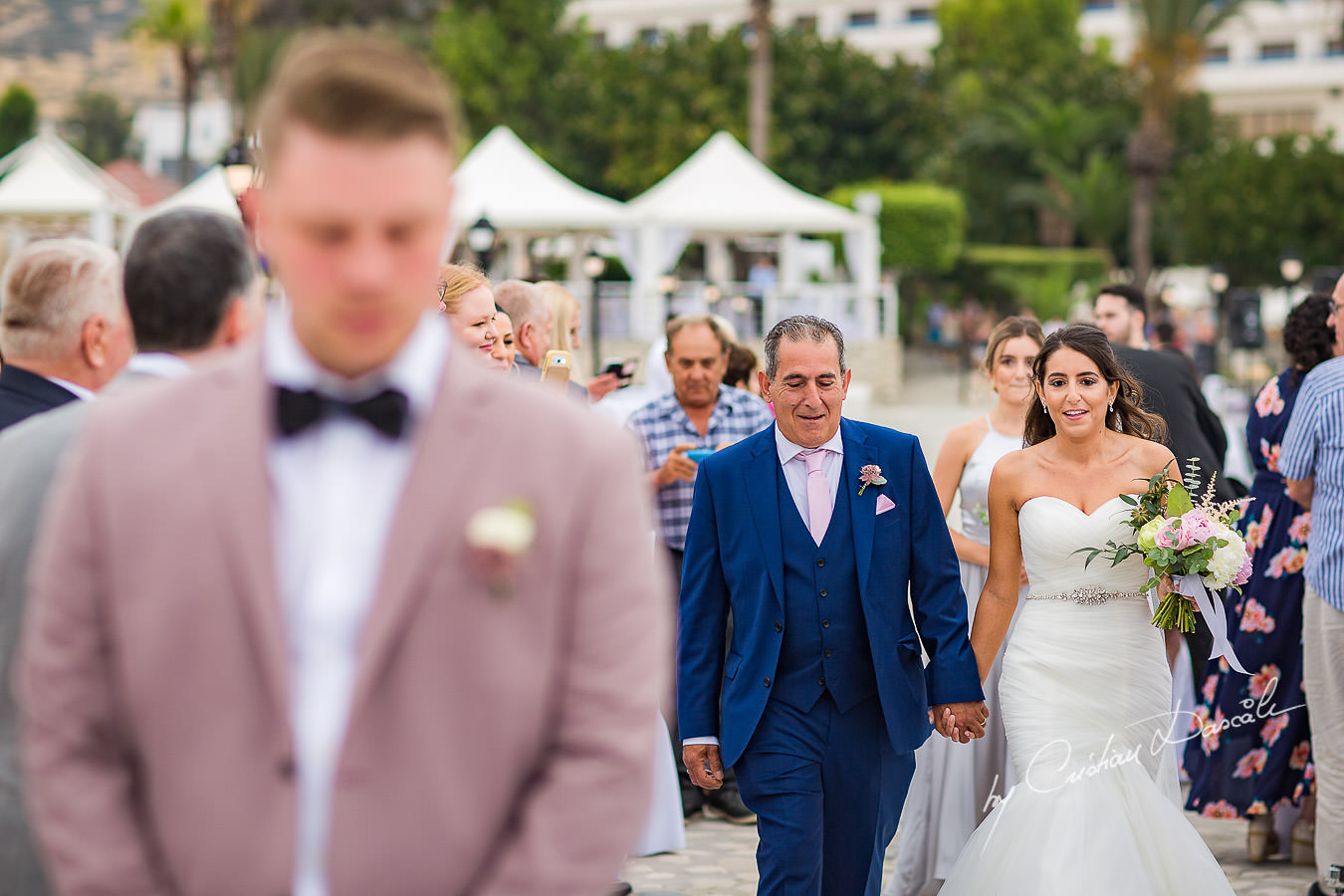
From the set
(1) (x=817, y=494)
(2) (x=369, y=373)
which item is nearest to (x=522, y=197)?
(1) (x=817, y=494)

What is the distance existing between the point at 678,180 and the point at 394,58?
82.8 ft

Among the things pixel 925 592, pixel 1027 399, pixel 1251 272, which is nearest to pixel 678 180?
pixel 1027 399

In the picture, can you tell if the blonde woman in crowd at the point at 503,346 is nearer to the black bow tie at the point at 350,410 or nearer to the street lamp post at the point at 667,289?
the black bow tie at the point at 350,410

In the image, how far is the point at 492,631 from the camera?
1891 millimetres

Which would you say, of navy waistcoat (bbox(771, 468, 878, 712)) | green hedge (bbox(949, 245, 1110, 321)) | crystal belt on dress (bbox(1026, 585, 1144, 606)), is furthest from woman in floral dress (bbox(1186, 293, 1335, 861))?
green hedge (bbox(949, 245, 1110, 321))

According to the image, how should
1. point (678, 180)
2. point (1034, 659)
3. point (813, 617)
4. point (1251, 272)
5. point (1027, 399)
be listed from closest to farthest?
point (813, 617) < point (1034, 659) < point (1027, 399) < point (678, 180) < point (1251, 272)

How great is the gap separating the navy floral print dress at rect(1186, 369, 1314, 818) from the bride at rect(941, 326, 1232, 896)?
1.33 meters

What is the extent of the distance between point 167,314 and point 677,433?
4938mm

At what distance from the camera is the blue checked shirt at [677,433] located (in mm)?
7391

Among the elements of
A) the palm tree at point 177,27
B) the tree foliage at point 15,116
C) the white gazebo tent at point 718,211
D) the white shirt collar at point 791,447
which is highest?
the palm tree at point 177,27

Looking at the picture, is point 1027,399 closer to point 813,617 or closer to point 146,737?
point 813,617

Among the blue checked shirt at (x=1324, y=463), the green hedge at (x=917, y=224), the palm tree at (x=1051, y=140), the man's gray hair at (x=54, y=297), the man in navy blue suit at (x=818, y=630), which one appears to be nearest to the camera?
the man's gray hair at (x=54, y=297)

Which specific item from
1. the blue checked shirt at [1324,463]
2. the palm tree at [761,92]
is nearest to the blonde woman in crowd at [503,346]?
the blue checked shirt at [1324,463]

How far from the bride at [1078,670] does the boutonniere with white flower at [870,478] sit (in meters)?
0.83
